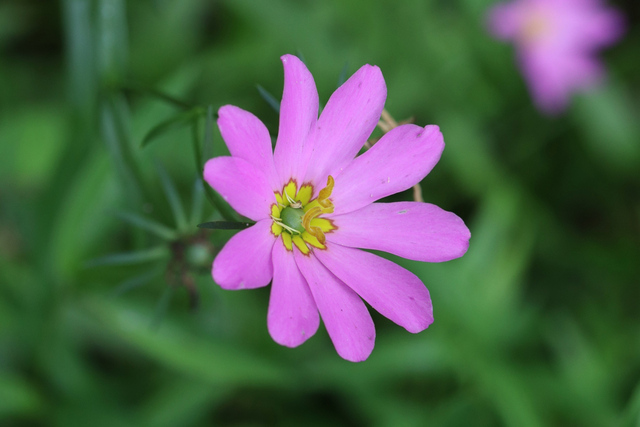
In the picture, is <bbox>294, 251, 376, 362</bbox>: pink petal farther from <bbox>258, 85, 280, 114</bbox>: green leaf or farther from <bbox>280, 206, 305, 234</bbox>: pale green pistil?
<bbox>258, 85, 280, 114</bbox>: green leaf

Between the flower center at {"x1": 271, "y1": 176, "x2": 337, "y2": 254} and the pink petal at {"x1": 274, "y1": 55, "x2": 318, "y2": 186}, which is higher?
the pink petal at {"x1": 274, "y1": 55, "x2": 318, "y2": 186}

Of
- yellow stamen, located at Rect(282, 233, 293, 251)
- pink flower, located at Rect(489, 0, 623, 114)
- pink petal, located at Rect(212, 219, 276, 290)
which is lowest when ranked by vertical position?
pink petal, located at Rect(212, 219, 276, 290)

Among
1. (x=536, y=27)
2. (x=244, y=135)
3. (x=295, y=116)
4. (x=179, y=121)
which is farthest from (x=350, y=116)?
(x=536, y=27)

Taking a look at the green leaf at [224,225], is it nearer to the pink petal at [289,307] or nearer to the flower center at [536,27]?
the pink petal at [289,307]

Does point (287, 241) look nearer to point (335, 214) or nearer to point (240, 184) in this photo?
point (335, 214)

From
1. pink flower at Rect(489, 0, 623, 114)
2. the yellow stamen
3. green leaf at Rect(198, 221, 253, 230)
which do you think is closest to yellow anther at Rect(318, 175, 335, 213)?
the yellow stamen

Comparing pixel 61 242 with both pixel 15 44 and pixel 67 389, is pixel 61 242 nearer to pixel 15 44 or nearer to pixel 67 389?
pixel 67 389
